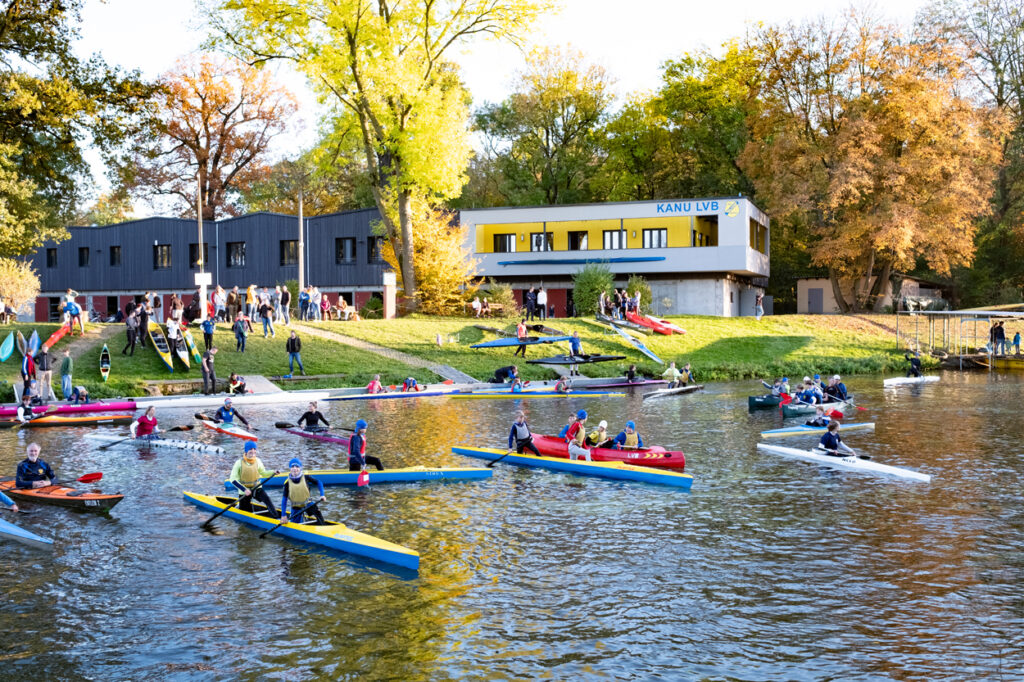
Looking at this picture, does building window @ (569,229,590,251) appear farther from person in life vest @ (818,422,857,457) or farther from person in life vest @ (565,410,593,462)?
person in life vest @ (565,410,593,462)

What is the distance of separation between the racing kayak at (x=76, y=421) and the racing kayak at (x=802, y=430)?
72.9 ft

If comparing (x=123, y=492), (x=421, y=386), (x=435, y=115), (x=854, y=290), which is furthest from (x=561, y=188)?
(x=123, y=492)

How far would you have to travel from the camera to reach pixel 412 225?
196 feet

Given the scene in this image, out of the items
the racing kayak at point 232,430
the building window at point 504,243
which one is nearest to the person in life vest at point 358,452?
the racing kayak at point 232,430

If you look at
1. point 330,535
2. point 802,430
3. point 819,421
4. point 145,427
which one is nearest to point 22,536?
point 330,535

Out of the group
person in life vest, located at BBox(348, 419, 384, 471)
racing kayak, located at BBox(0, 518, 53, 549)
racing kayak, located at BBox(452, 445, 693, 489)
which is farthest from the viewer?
person in life vest, located at BBox(348, 419, 384, 471)

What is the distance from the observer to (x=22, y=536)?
56.3 ft

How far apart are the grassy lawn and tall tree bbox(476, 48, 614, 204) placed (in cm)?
2972

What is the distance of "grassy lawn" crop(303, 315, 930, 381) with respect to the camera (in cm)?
4916

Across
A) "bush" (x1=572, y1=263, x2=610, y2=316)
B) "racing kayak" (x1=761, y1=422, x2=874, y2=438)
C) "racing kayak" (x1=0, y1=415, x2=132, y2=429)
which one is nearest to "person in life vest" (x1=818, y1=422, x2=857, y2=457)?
"racing kayak" (x1=761, y1=422, x2=874, y2=438)

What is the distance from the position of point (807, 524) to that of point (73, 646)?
525 inches

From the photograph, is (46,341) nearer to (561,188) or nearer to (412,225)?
(412,225)

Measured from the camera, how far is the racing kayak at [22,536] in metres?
17.0

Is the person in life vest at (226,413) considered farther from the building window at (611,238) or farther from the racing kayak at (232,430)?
the building window at (611,238)
